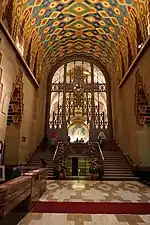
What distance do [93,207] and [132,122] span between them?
689 centimetres

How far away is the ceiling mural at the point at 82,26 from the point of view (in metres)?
8.50

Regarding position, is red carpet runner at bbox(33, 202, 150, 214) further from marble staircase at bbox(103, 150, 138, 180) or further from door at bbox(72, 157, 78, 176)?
door at bbox(72, 157, 78, 176)

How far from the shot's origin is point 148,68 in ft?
24.4

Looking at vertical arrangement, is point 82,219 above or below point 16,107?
below

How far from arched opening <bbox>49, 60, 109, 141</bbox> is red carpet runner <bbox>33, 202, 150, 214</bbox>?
31.6 ft

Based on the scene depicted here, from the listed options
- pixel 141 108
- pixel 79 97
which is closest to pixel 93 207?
pixel 141 108

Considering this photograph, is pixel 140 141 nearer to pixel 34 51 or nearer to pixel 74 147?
pixel 74 147

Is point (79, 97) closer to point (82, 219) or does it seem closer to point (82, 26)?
point (82, 26)

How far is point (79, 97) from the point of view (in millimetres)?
14766

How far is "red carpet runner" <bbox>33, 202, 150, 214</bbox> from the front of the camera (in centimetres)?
370

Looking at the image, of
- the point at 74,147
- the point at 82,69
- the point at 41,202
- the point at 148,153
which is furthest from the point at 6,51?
the point at 82,69

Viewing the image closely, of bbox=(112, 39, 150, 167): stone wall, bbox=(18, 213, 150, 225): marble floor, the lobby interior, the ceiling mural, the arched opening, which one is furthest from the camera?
the arched opening

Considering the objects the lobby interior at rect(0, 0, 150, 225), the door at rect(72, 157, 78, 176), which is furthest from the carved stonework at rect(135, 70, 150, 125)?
the door at rect(72, 157, 78, 176)

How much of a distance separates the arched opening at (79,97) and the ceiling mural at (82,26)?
6.74 feet
